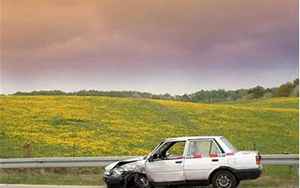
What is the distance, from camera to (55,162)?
1975 centimetres

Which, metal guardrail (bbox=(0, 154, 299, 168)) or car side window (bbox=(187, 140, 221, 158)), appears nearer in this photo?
car side window (bbox=(187, 140, 221, 158))

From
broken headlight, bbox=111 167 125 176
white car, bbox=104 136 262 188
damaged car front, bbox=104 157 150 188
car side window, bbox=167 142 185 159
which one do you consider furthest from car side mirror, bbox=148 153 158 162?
broken headlight, bbox=111 167 125 176

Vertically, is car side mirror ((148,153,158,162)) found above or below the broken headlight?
above

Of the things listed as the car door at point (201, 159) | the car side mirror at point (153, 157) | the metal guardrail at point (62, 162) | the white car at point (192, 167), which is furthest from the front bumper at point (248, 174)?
the metal guardrail at point (62, 162)

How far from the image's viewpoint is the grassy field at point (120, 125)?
86.0ft

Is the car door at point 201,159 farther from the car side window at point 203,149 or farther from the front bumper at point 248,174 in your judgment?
the front bumper at point 248,174

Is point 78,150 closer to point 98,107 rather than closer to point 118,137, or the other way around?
point 118,137

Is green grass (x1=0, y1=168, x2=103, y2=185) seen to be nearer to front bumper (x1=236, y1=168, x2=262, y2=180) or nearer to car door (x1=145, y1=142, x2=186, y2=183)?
car door (x1=145, y1=142, x2=186, y2=183)

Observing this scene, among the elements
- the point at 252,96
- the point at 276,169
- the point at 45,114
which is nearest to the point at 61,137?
the point at 45,114

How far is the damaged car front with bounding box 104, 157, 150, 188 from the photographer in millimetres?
16484

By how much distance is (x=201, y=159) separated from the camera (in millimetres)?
15992

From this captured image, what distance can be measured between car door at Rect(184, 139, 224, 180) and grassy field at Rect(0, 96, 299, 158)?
920cm

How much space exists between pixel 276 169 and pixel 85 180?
20.8 feet

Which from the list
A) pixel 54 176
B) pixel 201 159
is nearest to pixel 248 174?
pixel 201 159
